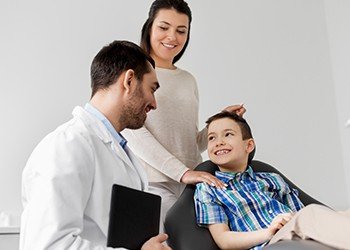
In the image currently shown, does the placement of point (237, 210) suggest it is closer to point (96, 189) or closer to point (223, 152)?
point (223, 152)

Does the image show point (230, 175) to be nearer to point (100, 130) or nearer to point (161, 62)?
point (161, 62)

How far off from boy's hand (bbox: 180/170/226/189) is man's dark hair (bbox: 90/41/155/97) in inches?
15.6

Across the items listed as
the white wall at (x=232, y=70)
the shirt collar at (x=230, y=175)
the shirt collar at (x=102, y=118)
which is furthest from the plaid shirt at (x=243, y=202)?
the white wall at (x=232, y=70)

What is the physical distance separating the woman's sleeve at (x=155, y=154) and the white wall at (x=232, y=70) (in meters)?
0.78

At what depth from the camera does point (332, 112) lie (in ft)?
7.93

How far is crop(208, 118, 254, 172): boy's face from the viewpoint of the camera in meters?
1.44

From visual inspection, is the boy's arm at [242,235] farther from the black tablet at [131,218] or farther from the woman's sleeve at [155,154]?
the black tablet at [131,218]

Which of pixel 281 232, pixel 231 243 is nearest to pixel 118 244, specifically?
pixel 281 232

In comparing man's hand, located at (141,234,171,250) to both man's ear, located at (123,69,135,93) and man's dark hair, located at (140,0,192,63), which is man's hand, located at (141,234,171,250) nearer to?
man's ear, located at (123,69,135,93)

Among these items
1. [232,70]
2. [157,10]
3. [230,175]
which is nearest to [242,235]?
[230,175]

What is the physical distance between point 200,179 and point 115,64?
1.51 ft

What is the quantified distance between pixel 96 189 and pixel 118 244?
130 millimetres

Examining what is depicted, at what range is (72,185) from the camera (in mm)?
832

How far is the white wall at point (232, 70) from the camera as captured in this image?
2.08 metres
